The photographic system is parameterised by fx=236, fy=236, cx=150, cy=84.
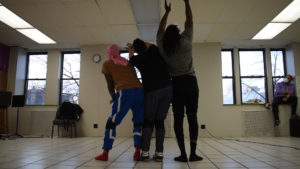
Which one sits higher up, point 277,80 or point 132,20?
point 132,20

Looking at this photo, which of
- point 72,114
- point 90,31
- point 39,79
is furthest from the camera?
point 39,79

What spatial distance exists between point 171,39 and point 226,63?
5.03 meters

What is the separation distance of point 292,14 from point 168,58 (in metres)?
3.62

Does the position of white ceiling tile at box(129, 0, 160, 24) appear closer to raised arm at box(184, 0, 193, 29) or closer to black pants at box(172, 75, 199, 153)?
raised arm at box(184, 0, 193, 29)

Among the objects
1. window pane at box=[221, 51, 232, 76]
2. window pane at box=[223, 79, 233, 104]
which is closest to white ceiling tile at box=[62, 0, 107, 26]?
window pane at box=[221, 51, 232, 76]

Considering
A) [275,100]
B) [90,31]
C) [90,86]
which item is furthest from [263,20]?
[90,86]

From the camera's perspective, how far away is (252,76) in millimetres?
6832

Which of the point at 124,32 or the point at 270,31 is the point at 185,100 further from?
the point at 270,31

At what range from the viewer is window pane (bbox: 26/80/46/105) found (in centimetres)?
703

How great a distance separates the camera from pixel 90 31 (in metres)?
5.65

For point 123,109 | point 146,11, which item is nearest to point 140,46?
point 123,109

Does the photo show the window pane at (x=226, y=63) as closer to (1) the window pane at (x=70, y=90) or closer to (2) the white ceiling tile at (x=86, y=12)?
(2) the white ceiling tile at (x=86, y=12)

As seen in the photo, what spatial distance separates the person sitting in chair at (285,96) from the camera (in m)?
6.20

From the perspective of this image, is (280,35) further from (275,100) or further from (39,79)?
(39,79)
